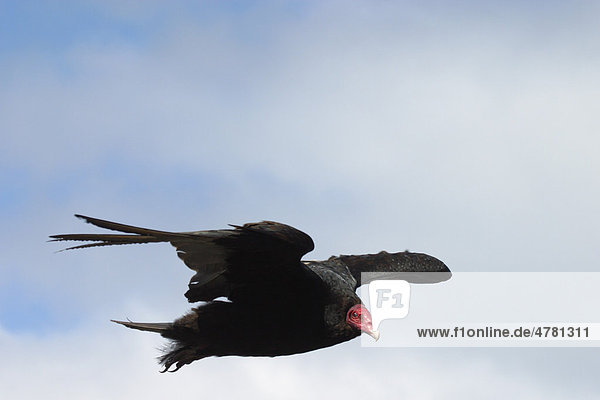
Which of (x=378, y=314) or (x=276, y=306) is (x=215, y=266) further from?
(x=378, y=314)

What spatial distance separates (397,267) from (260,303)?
2083mm

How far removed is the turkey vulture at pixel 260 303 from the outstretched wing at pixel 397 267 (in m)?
0.93

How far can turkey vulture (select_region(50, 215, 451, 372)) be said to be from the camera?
6.90 meters

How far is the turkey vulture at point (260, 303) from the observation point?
6.90m

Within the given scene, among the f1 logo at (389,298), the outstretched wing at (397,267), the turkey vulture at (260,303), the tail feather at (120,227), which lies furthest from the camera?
the outstretched wing at (397,267)

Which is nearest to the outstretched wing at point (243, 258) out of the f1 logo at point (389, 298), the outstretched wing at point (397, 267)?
the f1 logo at point (389, 298)

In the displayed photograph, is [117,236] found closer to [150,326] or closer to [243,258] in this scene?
[243,258]

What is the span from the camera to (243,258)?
23.0 feet

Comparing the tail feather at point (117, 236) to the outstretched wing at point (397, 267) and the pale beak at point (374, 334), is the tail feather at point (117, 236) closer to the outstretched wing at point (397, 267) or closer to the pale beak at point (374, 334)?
the pale beak at point (374, 334)

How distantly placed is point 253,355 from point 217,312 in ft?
1.55

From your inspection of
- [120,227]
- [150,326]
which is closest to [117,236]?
[120,227]

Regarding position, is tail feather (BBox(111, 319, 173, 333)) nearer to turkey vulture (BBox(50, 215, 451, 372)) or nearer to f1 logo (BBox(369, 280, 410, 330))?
turkey vulture (BBox(50, 215, 451, 372))

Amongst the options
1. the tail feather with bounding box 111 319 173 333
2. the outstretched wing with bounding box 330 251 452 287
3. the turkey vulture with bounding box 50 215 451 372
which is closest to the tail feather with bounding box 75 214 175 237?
the turkey vulture with bounding box 50 215 451 372

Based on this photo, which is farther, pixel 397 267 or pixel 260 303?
pixel 397 267
